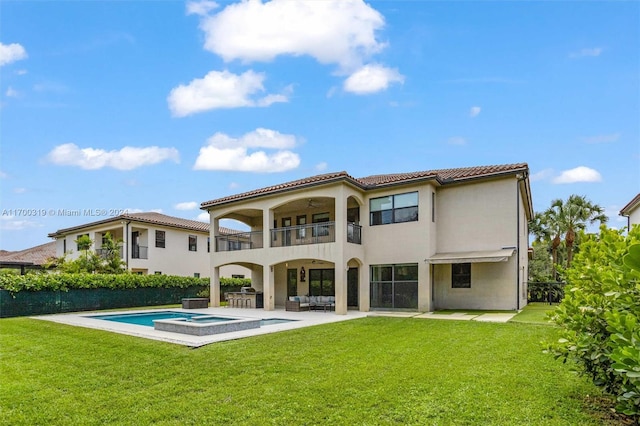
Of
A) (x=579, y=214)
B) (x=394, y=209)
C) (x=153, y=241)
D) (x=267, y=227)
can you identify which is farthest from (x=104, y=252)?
(x=579, y=214)

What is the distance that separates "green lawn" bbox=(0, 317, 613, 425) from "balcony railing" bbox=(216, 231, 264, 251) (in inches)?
527

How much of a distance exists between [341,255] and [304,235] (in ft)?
12.0

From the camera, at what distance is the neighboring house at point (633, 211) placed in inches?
928

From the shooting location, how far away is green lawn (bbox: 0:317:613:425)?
5.85 m

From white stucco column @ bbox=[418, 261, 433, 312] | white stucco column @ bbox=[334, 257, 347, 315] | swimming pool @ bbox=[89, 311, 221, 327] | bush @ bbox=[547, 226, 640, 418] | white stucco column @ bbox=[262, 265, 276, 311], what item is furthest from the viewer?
white stucco column @ bbox=[262, 265, 276, 311]

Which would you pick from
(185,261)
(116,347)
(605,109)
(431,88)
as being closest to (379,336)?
(116,347)

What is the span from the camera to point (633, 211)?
25.5 metres

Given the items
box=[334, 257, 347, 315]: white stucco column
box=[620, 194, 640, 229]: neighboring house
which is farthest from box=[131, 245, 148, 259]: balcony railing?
box=[620, 194, 640, 229]: neighboring house

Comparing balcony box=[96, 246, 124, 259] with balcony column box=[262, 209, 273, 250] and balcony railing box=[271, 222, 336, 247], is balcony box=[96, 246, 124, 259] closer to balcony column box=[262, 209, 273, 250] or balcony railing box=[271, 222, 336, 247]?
balcony column box=[262, 209, 273, 250]

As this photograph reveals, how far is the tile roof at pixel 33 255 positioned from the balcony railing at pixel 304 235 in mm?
23728

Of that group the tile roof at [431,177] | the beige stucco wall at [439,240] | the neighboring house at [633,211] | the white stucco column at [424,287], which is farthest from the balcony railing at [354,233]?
the neighboring house at [633,211]

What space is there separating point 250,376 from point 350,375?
185 centimetres

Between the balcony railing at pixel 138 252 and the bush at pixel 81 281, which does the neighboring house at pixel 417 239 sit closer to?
the bush at pixel 81 281

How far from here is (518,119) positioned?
63.0ft
